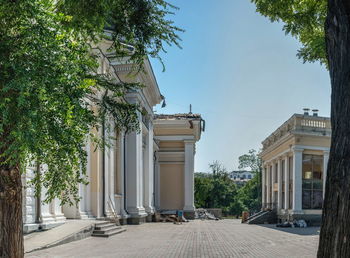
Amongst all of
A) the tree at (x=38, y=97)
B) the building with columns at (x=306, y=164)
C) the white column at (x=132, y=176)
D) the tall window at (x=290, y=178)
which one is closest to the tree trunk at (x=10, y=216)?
the tree at (x=38, y=97)

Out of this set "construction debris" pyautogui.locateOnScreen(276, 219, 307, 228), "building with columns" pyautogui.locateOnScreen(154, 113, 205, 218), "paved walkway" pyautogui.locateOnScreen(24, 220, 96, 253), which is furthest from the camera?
"building with columns" pyautogui.locateOnScreen(154, 113, 205, 218)

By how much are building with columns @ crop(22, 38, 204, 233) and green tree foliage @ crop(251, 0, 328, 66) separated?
3.20 m

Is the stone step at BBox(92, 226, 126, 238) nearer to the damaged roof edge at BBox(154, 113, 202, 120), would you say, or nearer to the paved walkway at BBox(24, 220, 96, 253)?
the paved walkway at BBox(24, 220, 96, 253)

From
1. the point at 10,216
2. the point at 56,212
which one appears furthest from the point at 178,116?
the point at 10,216

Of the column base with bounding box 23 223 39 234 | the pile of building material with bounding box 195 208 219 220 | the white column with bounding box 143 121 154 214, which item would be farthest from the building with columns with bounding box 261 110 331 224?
the column base with bounding box 23 223 39 234

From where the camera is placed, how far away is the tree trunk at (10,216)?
608 cm

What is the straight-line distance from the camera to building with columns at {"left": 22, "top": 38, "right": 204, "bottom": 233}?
536 inches

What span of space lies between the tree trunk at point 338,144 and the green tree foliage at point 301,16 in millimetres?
5109

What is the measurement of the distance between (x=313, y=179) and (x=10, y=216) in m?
30.0

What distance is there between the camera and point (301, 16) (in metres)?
9.36

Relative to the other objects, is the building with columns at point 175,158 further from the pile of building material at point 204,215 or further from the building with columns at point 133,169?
the pile of building material at point 204,215

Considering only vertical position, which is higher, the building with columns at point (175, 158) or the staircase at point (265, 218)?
the building with columns at point (175, 158)

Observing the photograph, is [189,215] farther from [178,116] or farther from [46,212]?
[46,212]

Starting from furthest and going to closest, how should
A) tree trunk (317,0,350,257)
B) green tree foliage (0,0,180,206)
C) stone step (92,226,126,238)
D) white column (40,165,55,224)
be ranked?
stone step (92,226,126,238)
white column (40,165,55,224)
green tree foliage (0,0,180,206)
tree trunk (317,0,350,257)
